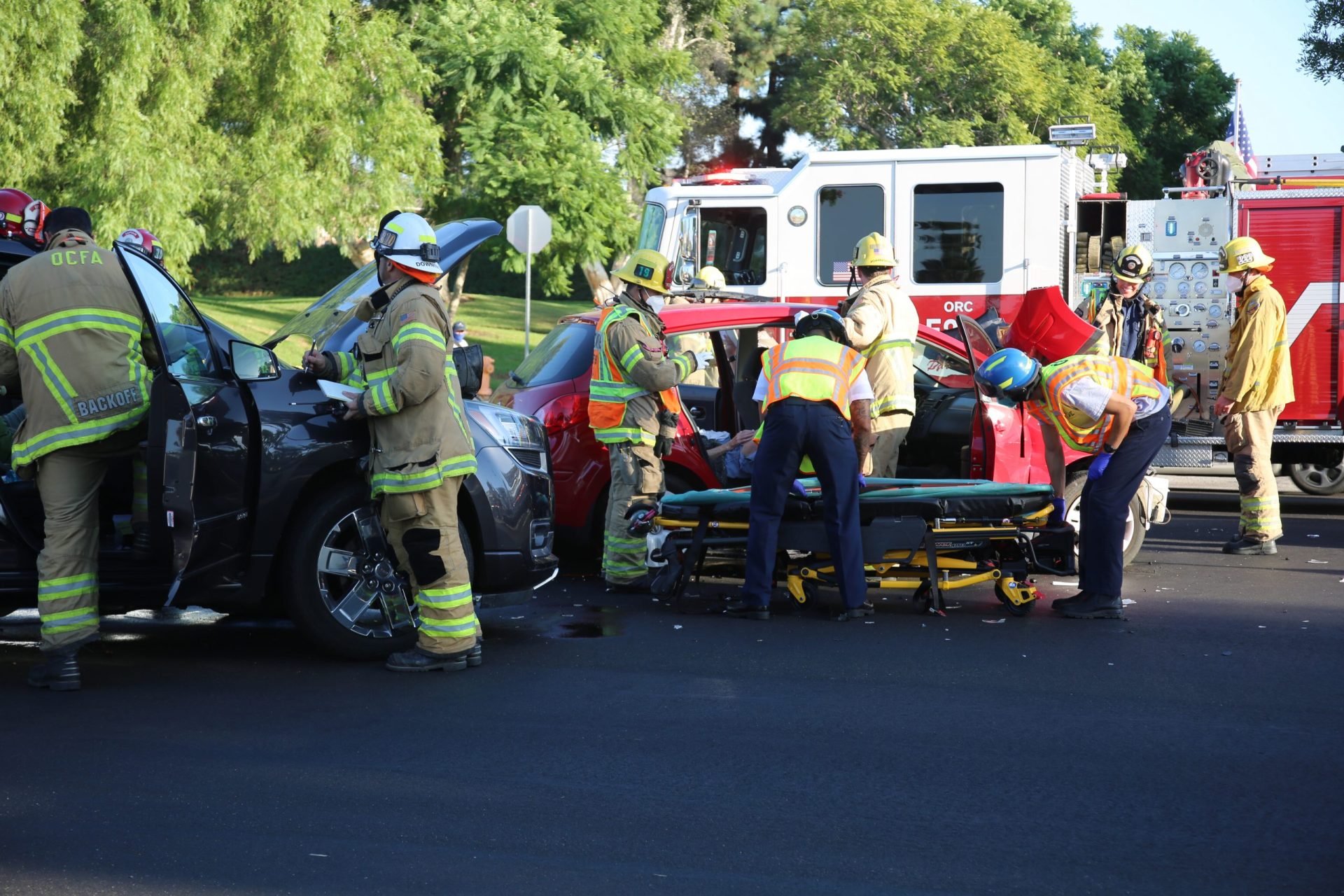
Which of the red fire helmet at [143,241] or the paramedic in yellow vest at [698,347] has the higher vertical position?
the red fire helmet at [143,241]

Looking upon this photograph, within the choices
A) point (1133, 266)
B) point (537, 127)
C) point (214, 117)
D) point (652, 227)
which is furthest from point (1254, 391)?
point (537, 127)

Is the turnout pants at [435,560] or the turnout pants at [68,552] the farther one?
the turnout pants at [435,560]

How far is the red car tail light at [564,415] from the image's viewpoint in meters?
8.68

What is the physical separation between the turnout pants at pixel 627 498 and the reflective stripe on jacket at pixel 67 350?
9.79ft

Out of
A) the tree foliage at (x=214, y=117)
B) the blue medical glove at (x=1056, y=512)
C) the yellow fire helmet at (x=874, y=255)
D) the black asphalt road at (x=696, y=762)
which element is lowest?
the black asphalt road at (x=696, y=762)

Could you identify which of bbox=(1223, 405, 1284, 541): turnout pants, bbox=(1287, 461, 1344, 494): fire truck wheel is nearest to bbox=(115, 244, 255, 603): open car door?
bbox=(1223, 405, 1284, 541): turnout pants

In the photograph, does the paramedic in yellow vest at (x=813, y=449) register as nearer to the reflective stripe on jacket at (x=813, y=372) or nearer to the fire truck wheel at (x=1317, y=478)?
the reflective stripe on jacket at (x=813, y=372)

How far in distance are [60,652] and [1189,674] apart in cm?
473

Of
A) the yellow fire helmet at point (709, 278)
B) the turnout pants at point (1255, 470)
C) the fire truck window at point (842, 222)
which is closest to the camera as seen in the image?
the turnout pants at point (1255, 470)

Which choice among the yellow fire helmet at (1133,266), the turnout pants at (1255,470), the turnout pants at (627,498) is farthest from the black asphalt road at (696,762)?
the yellow fire helmet at (1133,266)

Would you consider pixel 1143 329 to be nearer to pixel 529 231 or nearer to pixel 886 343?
pixel 886 343

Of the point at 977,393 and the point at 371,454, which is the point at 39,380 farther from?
the point at 977,393

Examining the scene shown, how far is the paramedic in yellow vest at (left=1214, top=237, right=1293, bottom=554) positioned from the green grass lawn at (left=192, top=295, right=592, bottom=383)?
13644 mm

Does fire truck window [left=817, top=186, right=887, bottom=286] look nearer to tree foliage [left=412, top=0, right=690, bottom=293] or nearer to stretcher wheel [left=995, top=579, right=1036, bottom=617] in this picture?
stretcher wheel [left=995, top=579, right=1036, bottom=617]
